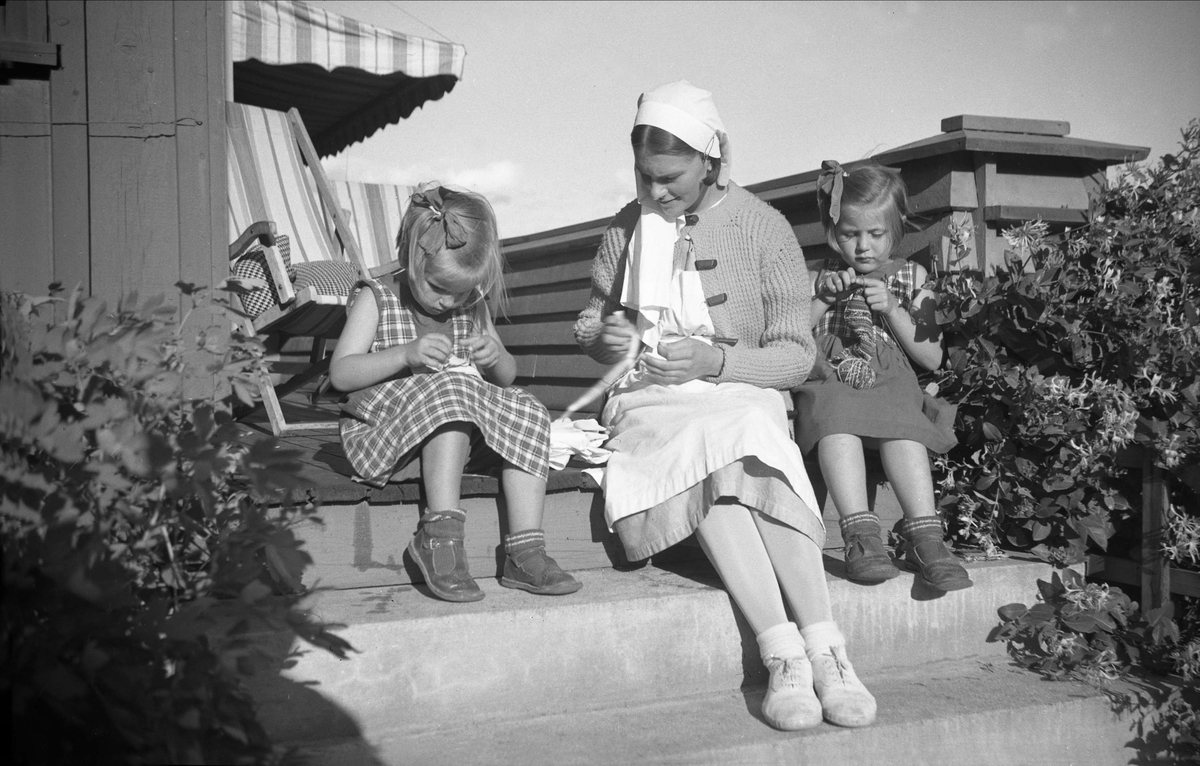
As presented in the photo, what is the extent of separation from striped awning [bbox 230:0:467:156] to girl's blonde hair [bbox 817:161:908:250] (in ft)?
13.6

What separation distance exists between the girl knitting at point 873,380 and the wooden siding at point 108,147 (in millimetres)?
1614

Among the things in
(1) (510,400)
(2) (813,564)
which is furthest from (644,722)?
(1) (510,400)

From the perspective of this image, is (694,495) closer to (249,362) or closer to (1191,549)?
(249,362)

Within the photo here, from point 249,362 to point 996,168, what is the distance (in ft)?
7.17

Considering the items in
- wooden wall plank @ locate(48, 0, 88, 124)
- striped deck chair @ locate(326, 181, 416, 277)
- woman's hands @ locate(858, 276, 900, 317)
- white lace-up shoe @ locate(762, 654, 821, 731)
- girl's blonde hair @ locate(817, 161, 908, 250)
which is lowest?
white lace-up shoe @ locate(762, 654, 821, 731)

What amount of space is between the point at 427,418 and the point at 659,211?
2.84 ft

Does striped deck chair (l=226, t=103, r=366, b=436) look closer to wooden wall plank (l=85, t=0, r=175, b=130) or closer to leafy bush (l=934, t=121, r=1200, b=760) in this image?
wooden wall plank (l=85, t=0, r=175, b=130)

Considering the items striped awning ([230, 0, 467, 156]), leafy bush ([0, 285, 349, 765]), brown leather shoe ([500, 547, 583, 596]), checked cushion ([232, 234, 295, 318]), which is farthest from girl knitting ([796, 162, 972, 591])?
striped awning ([230, 0, 467, 156])

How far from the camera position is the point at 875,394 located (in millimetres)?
2549

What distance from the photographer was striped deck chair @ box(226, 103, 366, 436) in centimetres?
380

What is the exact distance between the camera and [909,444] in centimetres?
253

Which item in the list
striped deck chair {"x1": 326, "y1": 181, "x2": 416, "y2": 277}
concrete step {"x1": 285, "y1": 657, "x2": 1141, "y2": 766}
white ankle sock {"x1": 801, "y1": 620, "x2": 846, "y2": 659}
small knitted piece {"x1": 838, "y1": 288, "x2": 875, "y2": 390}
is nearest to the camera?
concrete step {"x1": 285, "y1": 657, "x2": 1141, "y2": 766}

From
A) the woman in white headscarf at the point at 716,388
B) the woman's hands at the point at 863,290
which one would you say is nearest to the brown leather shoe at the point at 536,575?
the woman in white headscarf at the point at 716,388

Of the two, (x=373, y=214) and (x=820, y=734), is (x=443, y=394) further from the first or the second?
(x=373, y=214)
